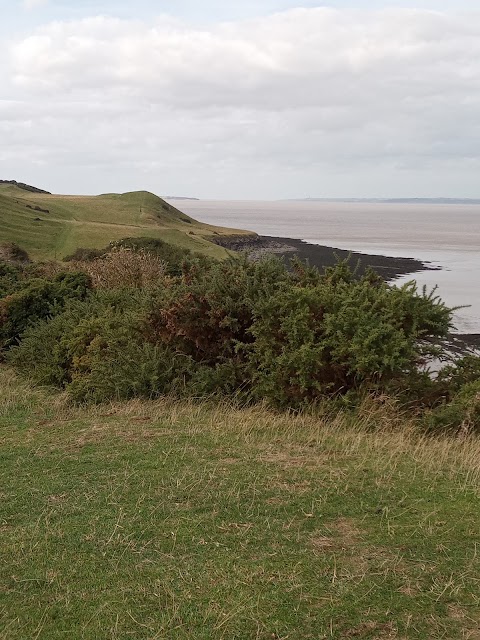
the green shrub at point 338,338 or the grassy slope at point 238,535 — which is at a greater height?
the green shrub at point 338,338

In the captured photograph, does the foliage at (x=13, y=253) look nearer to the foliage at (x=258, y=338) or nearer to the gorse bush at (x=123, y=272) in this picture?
the gorse bush at (x=123, y=272)

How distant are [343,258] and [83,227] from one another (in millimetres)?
34987

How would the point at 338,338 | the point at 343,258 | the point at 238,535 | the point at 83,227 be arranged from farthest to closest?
the point at 83,227 → the point at 343,258 → the point at 338,338 → the point at 238,535

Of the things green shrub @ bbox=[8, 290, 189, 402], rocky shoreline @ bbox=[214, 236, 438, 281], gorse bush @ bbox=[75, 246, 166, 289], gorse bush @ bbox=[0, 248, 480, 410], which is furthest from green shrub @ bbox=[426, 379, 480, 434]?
rocky shoreline @ bbox=[214, 236, 438, 281]

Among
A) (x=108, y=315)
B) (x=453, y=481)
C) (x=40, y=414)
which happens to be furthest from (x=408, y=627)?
(x=108, y=315)

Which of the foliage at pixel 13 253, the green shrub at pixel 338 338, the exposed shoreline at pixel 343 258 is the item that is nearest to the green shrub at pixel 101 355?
the green shrub at pixel 338 338

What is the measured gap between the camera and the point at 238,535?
17.4ft

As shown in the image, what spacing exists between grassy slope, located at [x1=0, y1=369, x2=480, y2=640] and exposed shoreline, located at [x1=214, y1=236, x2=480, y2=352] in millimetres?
24478

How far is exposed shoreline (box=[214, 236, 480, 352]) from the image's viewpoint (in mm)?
33919

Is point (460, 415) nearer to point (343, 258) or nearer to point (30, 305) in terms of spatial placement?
point (30, 305)

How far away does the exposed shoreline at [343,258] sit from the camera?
1335 inches

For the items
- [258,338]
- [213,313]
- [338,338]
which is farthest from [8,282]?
[338,338]

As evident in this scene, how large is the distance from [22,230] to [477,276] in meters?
44.9

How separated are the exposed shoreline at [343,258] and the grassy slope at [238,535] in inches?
964
